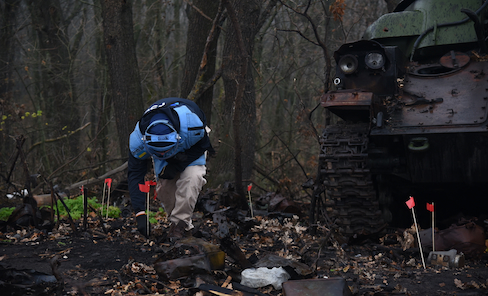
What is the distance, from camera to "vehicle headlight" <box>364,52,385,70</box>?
229 inches

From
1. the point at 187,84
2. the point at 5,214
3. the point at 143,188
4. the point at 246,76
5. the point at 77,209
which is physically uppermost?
the point at 246,76

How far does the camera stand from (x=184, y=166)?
16.9 ft

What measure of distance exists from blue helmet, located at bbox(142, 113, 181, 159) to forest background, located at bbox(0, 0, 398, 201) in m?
1.78

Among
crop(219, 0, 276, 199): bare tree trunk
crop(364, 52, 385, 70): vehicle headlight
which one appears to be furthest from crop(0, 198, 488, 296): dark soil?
crop(219, 0, 276, 199): bare tree trunk

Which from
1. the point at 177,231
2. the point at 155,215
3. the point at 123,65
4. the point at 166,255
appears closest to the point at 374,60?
the point at 177,231

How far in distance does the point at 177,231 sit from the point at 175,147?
803 millimetres

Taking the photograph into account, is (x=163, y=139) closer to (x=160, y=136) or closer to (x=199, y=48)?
(x=160, y=136)

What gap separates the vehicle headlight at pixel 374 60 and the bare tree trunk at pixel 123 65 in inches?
162

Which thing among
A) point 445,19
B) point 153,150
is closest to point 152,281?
point 153,150

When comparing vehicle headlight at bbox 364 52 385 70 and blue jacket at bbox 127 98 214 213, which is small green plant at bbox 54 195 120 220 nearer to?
blue jacket at bbox 127 98 214 213

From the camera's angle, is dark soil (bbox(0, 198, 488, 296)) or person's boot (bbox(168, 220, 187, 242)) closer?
dark soil (bbox(0, 198, 488, 296))

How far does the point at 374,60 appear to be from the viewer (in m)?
5.86

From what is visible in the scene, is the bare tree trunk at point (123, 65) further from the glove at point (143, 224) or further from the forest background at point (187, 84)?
the glove at point (143, 224)

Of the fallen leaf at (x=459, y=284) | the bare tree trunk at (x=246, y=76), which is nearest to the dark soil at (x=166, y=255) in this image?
the fallen leaf at (x=459, y=284)
